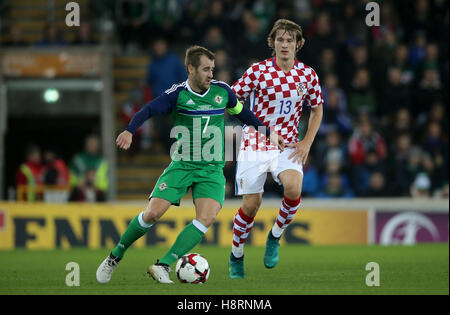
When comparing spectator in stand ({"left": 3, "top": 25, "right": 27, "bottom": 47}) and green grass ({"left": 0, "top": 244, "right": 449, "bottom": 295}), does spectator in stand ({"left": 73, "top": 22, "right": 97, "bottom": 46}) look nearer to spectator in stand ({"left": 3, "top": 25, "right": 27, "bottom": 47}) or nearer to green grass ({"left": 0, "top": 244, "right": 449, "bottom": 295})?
spectator in stand ({"left": 3, "top": 25, "right": 27, "bottom": 47})

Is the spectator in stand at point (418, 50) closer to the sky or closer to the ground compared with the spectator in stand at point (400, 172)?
closer to the sky

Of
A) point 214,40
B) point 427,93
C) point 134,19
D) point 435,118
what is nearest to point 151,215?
point 214,40

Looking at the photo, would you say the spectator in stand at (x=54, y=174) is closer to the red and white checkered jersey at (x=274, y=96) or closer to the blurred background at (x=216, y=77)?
→ the blurred background at (x=216, y=77)

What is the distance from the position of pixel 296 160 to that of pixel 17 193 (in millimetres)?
8570

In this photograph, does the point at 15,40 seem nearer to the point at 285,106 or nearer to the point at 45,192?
the point at 45,192

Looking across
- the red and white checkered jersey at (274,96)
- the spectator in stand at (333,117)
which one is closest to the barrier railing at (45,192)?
the spectator in stand at (333,117)

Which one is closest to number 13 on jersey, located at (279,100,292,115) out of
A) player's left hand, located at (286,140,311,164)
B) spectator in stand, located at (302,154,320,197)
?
player's left hand, located at (286,140,311,164)

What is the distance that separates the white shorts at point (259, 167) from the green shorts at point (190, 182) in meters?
0.77

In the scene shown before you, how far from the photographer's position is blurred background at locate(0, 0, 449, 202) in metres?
15.4

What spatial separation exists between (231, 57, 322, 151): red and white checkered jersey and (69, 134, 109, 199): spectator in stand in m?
7.11

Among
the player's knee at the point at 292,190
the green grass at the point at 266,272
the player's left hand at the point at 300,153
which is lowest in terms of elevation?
the green grass at the point at 266,272

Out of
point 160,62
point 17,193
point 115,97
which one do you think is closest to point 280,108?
point 160,62

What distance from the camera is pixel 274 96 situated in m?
8.76

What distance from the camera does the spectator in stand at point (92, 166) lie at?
1559cm
